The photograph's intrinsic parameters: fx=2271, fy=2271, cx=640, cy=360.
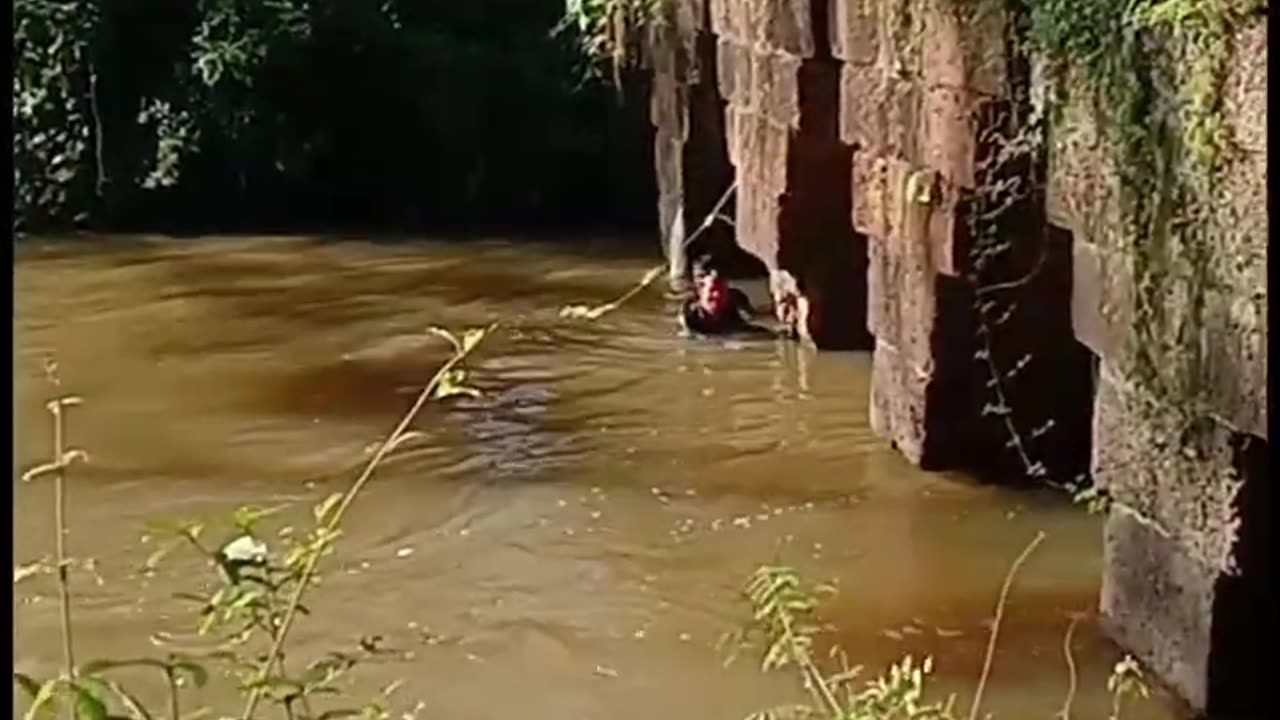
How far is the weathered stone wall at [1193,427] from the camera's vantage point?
4.04 metres

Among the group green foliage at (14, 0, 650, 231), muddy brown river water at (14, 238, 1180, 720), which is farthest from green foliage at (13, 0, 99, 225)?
muddy brown river water at (14, 238, 1180, 720)

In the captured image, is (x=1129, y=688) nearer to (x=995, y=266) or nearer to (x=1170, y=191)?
(x=1170, y=191)

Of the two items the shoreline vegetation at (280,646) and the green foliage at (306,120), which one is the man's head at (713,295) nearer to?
the shoreline vegetation at (280,646)

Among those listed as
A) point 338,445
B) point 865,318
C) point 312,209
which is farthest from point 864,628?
point 312,209

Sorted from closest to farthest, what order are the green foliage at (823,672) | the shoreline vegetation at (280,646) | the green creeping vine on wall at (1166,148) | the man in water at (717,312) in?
the shoreline vegetation at (280,646), the green foliage at (823,672), the green creeping vine on wall at (1166,148), the man in water at (717,312)

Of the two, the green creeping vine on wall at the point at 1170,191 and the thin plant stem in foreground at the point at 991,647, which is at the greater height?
the green creeping vine on wall at the point at 1170,191

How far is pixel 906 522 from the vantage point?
21.5 ft

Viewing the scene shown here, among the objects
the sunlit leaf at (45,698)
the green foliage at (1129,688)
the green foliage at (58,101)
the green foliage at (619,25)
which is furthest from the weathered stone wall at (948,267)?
the green foliage at (58,101)

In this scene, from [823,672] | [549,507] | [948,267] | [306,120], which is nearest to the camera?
[823,672]

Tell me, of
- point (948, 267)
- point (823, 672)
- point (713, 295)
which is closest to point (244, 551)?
point (823, 672)

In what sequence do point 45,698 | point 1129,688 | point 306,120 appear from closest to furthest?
point 45,698
point 1129,688
point 306,120

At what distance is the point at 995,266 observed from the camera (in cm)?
660

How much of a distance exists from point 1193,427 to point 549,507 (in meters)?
2.90

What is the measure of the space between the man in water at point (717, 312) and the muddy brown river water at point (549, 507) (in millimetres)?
172
